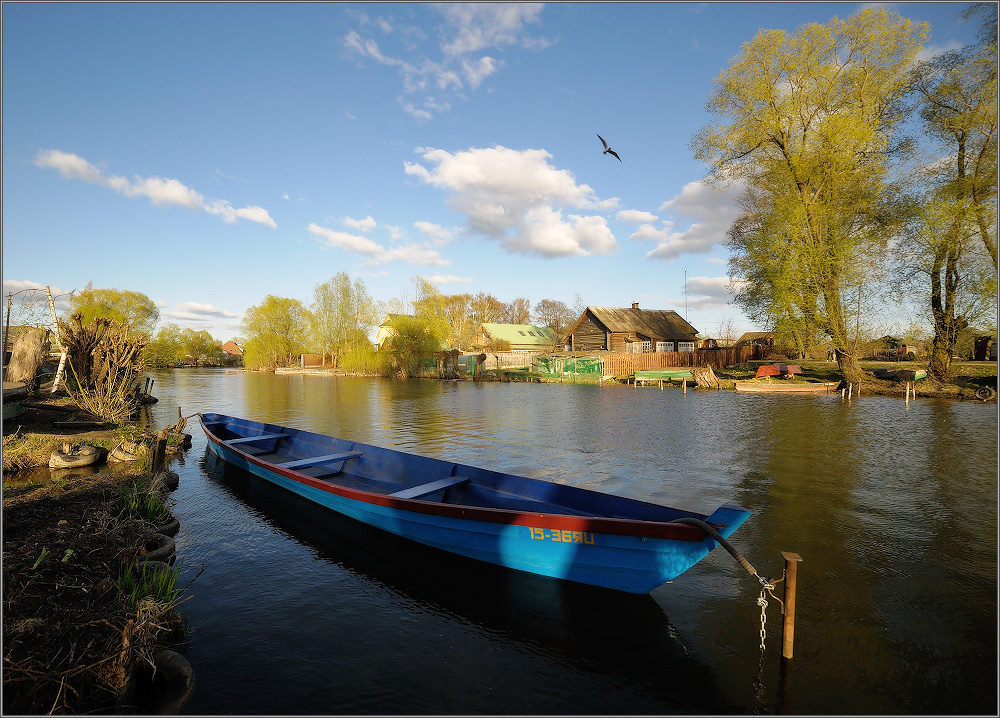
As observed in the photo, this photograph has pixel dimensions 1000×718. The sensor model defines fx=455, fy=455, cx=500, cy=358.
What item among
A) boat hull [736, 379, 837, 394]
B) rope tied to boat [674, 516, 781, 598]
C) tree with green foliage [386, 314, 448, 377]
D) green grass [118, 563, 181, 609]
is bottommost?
green grass [118, 563, 181, 609]

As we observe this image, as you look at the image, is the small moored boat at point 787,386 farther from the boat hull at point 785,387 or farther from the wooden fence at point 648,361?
the wooden fence at point 648,361

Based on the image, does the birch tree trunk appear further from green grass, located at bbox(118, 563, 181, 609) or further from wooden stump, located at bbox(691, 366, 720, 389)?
wooden stump, located at bbox(691, 366, 720, 389)

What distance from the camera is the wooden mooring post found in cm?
452

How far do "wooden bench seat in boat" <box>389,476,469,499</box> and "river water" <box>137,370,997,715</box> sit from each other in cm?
96

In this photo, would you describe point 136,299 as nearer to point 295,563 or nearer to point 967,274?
point 295,563

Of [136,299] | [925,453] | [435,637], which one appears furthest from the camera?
[136,299]

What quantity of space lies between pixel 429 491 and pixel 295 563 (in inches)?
92.2

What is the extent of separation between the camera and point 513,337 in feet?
199

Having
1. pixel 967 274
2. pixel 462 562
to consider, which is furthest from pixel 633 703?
pixel 967 274

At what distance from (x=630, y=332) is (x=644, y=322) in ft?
10.5

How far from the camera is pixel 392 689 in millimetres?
4520

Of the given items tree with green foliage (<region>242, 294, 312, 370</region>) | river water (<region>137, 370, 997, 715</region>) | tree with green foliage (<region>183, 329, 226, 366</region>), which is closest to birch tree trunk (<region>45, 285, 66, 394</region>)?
river water (<region>137, 370, 997, 715</region>)

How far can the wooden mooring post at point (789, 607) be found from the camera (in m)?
4.52

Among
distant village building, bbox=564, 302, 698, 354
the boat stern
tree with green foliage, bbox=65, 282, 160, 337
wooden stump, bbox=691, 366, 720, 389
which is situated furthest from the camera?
tree with green foliage, bbox=65, 282, 160, 337
